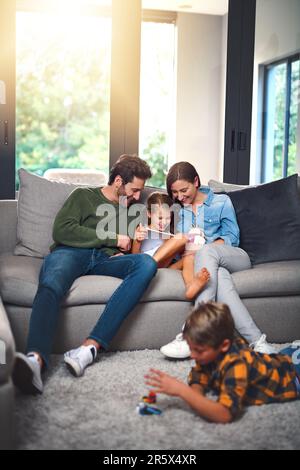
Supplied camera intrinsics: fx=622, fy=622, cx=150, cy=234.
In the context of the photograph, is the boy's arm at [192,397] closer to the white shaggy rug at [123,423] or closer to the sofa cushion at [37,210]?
the white shaggy rug at [123,423]

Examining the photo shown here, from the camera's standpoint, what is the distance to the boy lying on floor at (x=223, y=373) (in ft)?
6.60

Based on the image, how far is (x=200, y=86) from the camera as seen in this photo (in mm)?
5785

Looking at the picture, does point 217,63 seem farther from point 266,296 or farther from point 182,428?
point 182,428

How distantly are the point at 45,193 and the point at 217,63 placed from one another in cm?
297

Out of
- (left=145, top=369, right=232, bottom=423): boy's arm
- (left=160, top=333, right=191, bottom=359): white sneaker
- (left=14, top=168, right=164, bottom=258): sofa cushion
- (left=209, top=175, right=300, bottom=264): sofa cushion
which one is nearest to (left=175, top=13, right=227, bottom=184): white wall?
(left=209, top=175, right=300, bottom=264): sofa cushion

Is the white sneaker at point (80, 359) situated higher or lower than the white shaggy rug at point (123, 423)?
higher

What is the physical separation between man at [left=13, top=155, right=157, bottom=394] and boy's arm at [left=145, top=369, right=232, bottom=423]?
503mm

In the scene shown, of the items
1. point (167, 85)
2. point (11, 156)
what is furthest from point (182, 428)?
point (167, 85)

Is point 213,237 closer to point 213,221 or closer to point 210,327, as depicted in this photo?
point 213,221

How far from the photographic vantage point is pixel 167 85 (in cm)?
570

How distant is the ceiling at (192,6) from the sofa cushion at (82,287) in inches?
124

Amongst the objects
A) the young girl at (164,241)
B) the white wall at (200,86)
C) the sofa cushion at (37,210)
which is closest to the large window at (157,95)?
the white wall at (200,86)

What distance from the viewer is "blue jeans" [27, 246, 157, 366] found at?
2.49 metres

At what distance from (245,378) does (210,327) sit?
8.0 inches
